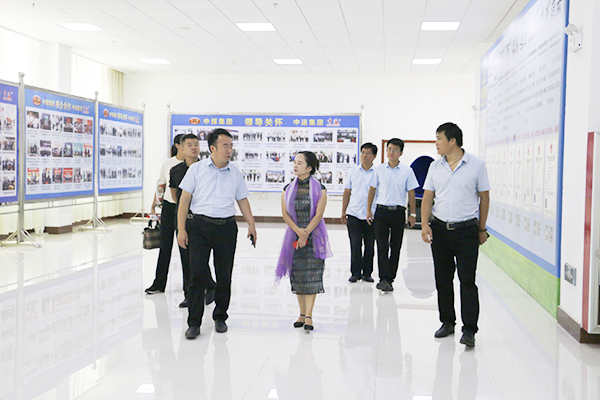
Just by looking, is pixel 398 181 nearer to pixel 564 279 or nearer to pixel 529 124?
pixel 529 124

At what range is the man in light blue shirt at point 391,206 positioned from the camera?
6.61m

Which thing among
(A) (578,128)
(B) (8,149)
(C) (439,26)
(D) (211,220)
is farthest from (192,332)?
(C) (439,26)

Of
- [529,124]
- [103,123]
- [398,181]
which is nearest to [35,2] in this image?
[103,123]

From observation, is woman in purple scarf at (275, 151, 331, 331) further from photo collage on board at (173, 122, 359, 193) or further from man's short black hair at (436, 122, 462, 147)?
photo collage on board at (173, 122, 359, 193)

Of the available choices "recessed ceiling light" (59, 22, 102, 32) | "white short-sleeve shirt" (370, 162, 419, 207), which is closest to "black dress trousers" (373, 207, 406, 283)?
"white short-sleeve shirt" (370, 162, 419, 207)

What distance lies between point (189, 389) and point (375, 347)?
5.19 feet

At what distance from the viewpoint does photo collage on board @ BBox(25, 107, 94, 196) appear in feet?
32.9

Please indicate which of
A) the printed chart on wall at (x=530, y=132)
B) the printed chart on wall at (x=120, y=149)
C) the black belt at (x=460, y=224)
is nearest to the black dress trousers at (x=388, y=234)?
the printed chart on wall at (x=530, y=132)

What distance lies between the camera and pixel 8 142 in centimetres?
938

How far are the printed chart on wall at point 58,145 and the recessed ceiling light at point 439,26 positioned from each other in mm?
6579

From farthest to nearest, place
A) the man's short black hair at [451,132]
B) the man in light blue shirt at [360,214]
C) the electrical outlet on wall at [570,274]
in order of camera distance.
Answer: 1. the man in light blue shirt at [360,214]
2. the electrical outlet on wall at [570,274]
3. the man's short black hair at [451,132]

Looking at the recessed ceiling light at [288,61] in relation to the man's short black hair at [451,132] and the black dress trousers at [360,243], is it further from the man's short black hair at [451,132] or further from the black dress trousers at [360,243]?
the man's short black hair at [451,132]

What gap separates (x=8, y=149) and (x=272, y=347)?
22.3ft

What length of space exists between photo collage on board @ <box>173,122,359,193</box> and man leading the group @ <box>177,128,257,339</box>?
10167 mm
